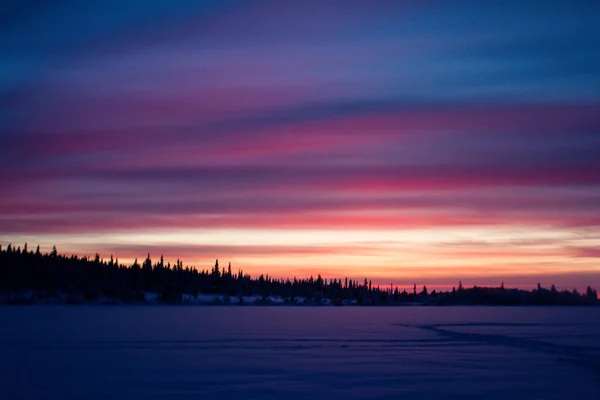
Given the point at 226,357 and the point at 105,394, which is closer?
the point at 105,394

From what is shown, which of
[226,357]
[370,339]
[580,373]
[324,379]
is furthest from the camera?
[370,339]

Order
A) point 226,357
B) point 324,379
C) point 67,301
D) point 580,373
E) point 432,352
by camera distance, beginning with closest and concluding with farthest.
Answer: point 324,379 < point 580,373 < point 226,357 < point 432,352 < point 67,301

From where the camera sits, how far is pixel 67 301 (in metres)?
168

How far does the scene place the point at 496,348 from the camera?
36.3 m

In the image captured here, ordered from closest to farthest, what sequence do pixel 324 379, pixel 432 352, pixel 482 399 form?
pixel 482 399
pixel 324 379
pixel 432 352

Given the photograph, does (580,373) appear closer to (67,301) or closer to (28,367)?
(28,367)

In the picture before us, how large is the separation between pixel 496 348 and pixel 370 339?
8269mm

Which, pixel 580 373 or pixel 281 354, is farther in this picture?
pixel 281 354

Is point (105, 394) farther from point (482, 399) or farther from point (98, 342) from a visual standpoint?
point (98, 342)

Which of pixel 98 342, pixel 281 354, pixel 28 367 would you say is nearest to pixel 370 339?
pixel 281 354

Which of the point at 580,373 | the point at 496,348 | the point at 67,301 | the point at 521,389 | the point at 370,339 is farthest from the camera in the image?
the point at 67,301

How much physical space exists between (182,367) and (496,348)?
1724cm

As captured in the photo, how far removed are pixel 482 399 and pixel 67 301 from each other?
16113 cm

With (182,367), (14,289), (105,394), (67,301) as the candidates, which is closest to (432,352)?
(182,367)
